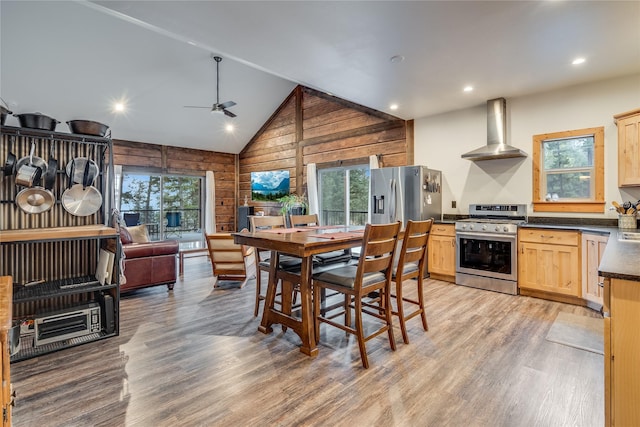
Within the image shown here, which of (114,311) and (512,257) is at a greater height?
(512,257)

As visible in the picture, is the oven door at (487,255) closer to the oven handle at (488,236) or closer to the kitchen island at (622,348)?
the oven handle at (488,236)

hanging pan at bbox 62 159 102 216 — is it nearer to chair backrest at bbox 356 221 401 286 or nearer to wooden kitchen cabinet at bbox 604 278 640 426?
chair backrest at bbox 356 221 401 286

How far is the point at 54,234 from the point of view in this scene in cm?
247

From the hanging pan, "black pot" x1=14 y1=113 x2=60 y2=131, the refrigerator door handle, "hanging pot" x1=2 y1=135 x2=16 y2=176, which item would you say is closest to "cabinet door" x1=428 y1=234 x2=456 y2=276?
the refrigerator door handle

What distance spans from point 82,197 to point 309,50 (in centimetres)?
255

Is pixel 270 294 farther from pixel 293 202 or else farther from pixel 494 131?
pixel 293 202

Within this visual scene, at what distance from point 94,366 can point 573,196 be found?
533cm

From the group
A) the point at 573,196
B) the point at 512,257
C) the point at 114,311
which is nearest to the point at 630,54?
the point at 573,196

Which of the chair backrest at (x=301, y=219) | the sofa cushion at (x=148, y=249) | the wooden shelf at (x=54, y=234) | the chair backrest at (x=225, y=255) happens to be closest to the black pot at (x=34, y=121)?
the wooden shelf at (x=54, y=234)

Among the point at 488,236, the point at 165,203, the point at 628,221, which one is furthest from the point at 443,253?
the point at 165,203

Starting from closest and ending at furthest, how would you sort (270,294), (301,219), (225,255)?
(270,294)
(301,219)
(225,255)

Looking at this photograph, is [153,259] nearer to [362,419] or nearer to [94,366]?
[94,366]

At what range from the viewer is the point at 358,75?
3.83m

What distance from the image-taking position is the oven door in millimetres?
4020
